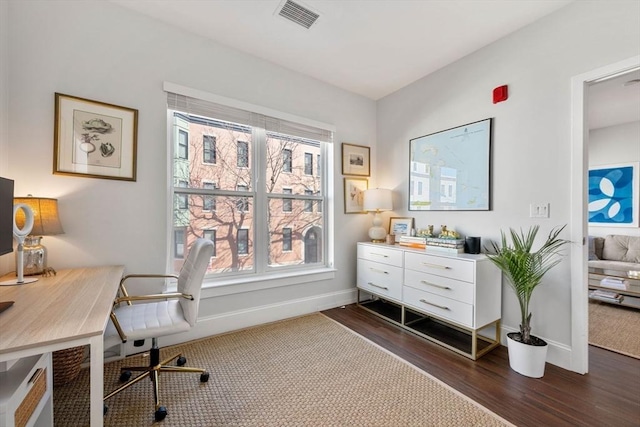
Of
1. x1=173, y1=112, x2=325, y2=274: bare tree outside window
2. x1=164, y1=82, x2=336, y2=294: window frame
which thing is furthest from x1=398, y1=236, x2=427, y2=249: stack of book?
x1=173, y1=112, x2=325, y2=274: bare tree outside window

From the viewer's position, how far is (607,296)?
10.6 feet

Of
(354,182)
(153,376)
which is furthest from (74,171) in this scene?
(354,182)

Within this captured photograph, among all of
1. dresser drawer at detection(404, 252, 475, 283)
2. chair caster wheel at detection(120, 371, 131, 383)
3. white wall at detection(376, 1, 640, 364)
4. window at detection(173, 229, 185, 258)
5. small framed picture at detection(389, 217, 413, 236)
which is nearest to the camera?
chair caster wheel at detection(120, 371, 131, 383)

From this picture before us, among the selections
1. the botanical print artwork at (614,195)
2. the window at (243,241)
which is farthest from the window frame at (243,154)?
the botanical print artwork at (614,195)

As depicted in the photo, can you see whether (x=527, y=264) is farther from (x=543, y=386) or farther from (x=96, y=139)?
(x=96, y=139)

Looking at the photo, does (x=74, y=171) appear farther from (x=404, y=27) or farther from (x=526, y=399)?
(x=526, y=399)

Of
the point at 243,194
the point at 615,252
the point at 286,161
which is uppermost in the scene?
the point at 286,161

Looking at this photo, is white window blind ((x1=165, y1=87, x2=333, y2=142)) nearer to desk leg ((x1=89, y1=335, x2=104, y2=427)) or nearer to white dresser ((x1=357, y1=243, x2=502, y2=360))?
white dresser ((x1=357, y1=243, x2=502, y2=360))

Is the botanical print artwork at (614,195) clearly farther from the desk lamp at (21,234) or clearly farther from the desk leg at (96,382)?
the desk lamp at (21,234)

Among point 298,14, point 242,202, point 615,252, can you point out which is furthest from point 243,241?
point 615,252

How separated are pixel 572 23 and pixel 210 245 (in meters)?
3.04

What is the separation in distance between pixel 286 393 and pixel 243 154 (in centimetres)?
211

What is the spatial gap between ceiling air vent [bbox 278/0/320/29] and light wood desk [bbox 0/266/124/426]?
227 centimetres

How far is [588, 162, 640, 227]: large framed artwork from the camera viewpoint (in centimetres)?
390
